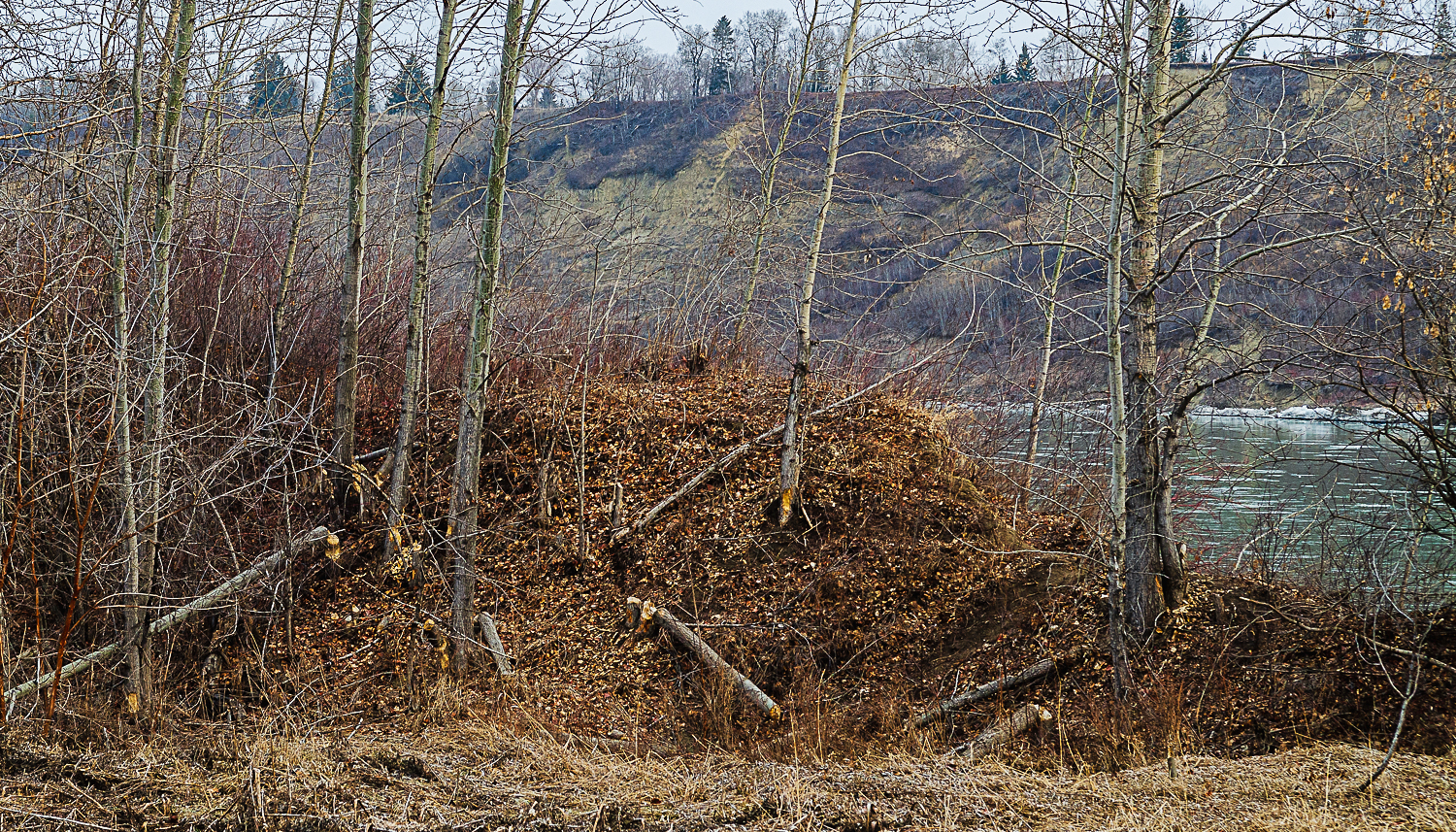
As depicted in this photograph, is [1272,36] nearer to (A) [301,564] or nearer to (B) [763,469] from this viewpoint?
(B) [763,469]

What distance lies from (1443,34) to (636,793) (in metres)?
6.19

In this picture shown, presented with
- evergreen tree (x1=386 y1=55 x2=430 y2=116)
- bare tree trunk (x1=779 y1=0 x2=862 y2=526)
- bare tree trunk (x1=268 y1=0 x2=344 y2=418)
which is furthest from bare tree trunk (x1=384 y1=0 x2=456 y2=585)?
bare tree trunk (x1=779 y1=0 x2=862 y2=526)

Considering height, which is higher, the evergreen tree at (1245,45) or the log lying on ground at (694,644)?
the evergreen tree at (1245,45)

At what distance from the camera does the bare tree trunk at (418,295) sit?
749 centimetres

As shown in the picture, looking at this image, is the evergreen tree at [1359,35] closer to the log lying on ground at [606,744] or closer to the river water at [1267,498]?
the river water at [1267,498]

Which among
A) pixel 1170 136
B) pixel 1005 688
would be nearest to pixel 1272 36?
pixel 1170 136

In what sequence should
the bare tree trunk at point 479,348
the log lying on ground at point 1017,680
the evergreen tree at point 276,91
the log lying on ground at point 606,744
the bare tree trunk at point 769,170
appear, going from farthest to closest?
the bare tree trunk at point 769,170 → the evergreen tree at point 276,91 → the log lying on ground at point 1017,680 → the bare tree trunk at point 479,348 → the log lying on ground at point 606,744

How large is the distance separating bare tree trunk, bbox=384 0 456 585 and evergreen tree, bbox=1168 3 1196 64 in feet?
17.1

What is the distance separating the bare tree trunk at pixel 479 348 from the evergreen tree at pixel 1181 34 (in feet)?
14.0

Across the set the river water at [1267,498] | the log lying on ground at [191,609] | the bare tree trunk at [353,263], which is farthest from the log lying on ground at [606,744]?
the river water at [1267,498]

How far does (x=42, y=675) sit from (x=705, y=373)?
26.5ft

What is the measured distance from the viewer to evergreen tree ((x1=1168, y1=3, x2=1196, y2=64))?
568cm

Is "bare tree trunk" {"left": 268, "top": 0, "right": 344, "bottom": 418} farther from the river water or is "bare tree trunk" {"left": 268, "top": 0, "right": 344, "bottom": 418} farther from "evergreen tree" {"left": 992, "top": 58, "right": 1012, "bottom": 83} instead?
the river water

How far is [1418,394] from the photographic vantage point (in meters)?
5.44
